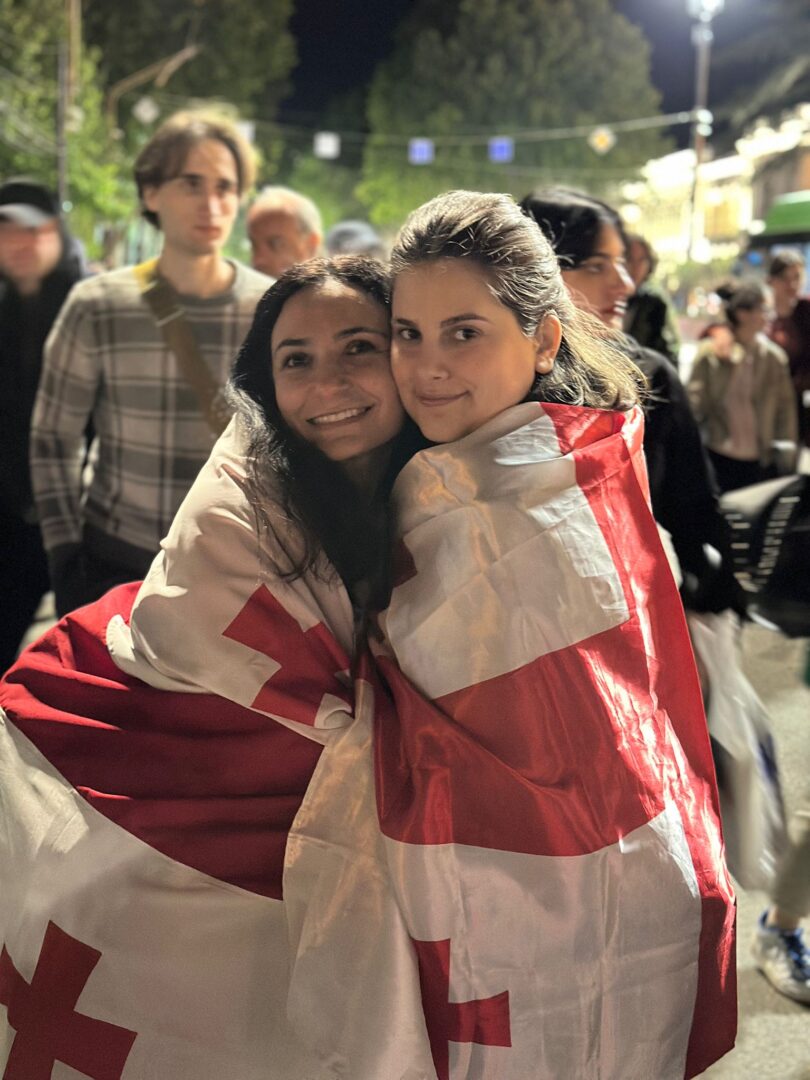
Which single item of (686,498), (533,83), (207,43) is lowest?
(686,498)

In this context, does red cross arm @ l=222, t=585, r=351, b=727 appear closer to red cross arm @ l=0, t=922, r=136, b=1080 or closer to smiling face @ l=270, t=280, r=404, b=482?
smiling face @ l=270, t=280, r=404, b=482

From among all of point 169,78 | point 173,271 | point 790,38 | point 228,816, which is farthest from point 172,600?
point 790,38

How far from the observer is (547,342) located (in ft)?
7.15

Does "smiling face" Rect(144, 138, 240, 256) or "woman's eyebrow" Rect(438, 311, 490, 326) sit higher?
"smiling face" Rect(144, 138, 240, 256)

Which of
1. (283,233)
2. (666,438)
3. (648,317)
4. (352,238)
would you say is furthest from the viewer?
(352,238)

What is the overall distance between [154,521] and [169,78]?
122ft

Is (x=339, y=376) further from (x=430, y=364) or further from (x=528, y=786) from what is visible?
(x=528, y=786)

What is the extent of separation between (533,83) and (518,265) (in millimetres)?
42316

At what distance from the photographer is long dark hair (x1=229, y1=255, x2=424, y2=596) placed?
6.84 feet

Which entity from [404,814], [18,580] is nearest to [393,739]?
[404,814]

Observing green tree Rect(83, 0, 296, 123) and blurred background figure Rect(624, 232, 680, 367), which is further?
green tree Rect(83, 0, 296, 123)

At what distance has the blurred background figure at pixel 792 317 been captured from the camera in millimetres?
7649

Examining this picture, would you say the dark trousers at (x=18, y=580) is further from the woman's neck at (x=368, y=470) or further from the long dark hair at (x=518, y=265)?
the long dark hair at (x=518, y=265)

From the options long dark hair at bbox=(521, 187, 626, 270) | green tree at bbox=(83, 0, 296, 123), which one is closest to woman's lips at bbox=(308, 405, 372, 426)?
long dark hair at bbox=(521, 187, 626, 270)
